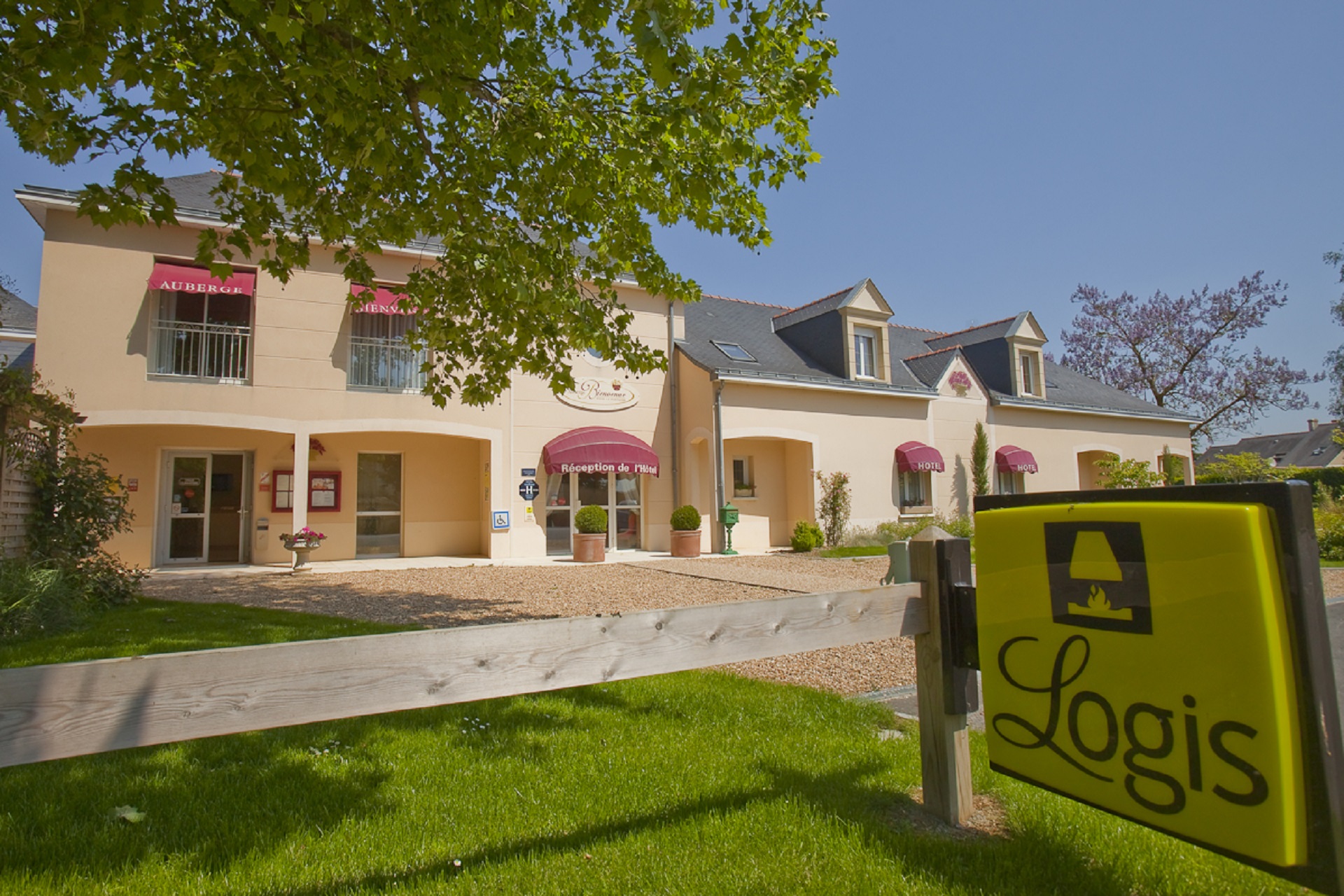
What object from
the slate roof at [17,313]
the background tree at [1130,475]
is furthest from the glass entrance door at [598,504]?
the slate roof at [17,313]

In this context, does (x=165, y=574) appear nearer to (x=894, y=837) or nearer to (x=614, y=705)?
(x=614, y=705)

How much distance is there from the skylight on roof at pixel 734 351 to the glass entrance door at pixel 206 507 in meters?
10.7

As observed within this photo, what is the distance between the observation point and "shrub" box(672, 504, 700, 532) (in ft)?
48.7

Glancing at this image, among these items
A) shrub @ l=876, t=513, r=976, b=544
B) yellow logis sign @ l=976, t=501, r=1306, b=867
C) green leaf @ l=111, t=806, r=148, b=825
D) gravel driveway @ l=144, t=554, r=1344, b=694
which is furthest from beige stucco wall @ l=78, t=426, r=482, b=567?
yellow logis sign @ l=976, t=501, r=1306, b=867

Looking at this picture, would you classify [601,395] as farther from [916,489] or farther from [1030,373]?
[1030,373]

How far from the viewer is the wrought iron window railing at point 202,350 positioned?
1267 centimetres

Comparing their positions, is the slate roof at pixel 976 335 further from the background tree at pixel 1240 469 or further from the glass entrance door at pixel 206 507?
the glass entrance door at pixel 206 507

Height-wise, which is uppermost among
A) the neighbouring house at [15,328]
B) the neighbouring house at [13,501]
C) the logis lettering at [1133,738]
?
the neighbouring house at [15,328]

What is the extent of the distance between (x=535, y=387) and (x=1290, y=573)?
46.6 ft

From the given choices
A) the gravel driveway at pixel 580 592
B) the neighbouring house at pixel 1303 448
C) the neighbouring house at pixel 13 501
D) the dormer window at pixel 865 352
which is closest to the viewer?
the gravel driveway at pixel 580 592

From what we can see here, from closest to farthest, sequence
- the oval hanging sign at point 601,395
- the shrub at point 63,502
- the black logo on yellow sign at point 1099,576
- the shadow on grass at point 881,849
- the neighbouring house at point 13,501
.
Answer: the black logo on yellow sign at point 1099,576, the shadow on grass at point 881,849, the neighbouring house at point 13,501, the shrub at point 63,502, the oval hanging sign at point 601,395

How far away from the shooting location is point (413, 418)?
45.6 ft

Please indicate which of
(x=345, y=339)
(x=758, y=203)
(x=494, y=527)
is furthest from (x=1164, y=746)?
(x=345, y=339)

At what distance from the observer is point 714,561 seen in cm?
1373
